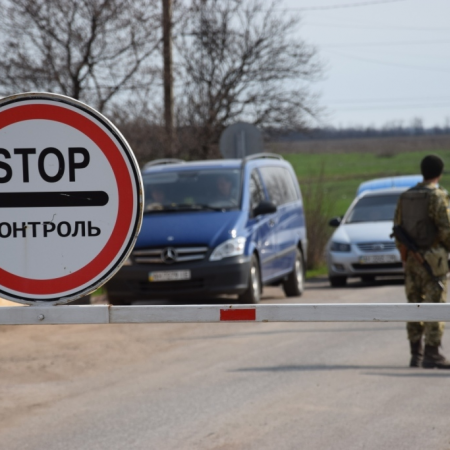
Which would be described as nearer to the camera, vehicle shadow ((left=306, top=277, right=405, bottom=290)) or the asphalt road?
the asphalt road

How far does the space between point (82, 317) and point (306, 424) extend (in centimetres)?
313

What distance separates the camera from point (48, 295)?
122 inches

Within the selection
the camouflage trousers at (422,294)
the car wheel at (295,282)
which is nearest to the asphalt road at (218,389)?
the camouflage trousers at (422,294)

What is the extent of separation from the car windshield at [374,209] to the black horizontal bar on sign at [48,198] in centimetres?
1466

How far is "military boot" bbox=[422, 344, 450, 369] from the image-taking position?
793 centimetres

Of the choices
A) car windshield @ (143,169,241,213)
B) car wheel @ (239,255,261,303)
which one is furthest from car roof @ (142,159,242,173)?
car wheel @ (239,255,261,303)

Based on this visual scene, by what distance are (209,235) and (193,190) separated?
1.40 metres

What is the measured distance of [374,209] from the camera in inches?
701

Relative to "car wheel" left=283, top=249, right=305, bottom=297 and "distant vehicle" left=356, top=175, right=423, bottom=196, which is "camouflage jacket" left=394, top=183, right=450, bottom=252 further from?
"distant vehicle" left=356, top=175, right=423, bottom=196

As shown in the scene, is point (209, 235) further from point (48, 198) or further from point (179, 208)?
point (48, 198)

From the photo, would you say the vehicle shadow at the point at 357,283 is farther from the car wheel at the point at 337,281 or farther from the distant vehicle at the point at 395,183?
the distant vehicle at the point at 395,183

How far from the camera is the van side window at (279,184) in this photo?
14245 millimetres

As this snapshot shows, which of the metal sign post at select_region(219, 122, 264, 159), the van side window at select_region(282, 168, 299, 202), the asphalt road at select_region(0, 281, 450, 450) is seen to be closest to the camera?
the asphalt road at select_region(0, 281, 450, 450)

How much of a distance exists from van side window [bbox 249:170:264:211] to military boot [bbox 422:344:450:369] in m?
5.23
